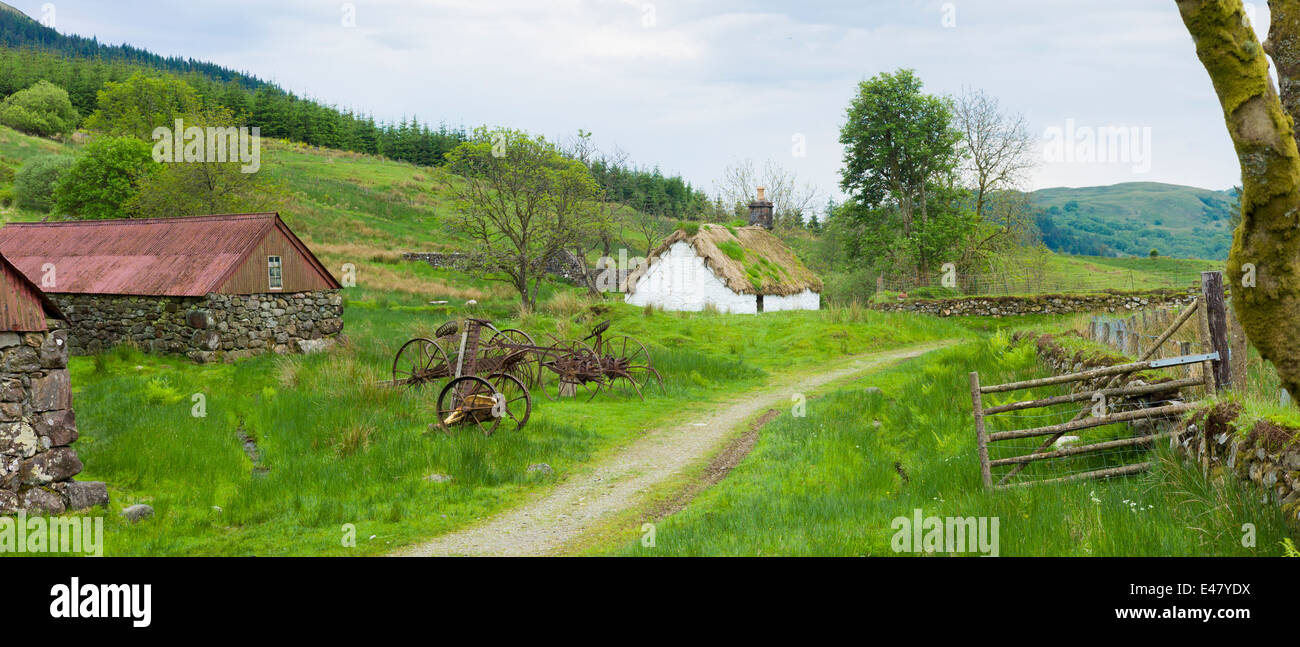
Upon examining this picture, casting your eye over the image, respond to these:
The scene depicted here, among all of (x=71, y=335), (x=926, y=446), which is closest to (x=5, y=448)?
(x=926, y=446)

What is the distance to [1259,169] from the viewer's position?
4.05 m

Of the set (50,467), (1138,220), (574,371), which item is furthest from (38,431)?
(1138,220)

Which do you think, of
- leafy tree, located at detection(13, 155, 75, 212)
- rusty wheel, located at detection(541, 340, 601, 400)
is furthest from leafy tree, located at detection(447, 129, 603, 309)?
leafy tree, located at detection(13, 155, 75, 212)

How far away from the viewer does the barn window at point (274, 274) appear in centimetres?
2045

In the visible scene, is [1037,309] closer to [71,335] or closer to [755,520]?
[755,520]

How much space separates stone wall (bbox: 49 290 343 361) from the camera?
62.1 feet

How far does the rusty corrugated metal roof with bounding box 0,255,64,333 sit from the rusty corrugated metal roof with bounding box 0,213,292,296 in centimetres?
1051

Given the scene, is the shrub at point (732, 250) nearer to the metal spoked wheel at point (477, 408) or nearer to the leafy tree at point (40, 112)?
the metal spoked wheel at point (477, 408)

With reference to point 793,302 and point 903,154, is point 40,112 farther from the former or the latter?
point 903,154

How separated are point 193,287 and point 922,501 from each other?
60.4ft

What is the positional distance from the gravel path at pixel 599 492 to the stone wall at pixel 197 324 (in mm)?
12300

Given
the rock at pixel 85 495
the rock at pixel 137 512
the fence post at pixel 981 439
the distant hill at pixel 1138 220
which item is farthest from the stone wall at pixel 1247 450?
the distant hill at pixel 1138 220

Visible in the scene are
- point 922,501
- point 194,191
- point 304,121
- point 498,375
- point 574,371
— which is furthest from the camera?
point 304,121
